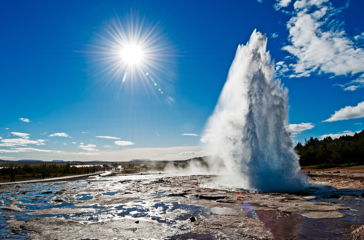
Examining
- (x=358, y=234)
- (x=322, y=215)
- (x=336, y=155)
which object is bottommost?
(x=322, y=215)

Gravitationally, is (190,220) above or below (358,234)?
below

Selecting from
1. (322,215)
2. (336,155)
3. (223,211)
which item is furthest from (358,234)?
(336,155)

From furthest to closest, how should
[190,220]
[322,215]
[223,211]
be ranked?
[223,211], [322,215], [190,220]

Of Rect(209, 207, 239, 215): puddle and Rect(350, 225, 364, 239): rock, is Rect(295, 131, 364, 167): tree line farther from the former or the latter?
Rect(350, 225, 364, 239): rock

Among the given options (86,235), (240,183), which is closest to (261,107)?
(240,183)

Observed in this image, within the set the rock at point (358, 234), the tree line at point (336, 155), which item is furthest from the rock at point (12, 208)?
the tree line at point (336, 155)

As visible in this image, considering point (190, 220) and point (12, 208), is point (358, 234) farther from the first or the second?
point (12, 208)

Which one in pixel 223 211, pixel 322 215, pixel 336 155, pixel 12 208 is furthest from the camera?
pixel 336 155

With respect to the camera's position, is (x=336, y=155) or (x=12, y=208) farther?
(x=336, y=155)

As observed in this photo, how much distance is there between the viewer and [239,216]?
10.8 meters

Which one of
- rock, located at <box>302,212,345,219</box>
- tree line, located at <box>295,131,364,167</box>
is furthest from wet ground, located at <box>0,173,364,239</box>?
tree line, located at <box>295,131,364,167</box>

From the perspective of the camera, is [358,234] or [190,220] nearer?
[358,234]

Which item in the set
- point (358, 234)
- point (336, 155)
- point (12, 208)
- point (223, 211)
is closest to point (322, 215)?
point (358, 234)

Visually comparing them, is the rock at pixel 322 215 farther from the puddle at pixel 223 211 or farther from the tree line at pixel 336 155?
the tree line at pixel 336 155
